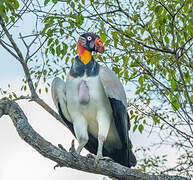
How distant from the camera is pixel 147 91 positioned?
20.8 feet

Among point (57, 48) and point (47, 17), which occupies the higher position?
point (47, 17)

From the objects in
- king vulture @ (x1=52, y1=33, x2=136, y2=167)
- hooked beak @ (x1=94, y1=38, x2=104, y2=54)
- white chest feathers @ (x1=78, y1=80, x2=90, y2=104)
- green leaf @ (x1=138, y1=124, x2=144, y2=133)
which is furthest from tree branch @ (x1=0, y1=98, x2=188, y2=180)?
green leaf @ (x1=138, y1=124, x2=144, y2=133)

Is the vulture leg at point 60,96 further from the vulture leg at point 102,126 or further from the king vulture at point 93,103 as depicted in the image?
the vulture leg at point 102,126

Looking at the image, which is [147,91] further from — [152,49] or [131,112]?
[152,49]

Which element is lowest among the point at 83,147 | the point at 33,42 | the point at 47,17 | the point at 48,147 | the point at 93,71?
the point at 48,147

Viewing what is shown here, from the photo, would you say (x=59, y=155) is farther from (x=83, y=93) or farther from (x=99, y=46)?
(x=99, y=46)

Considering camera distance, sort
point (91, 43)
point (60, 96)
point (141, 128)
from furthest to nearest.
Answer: point (141, 128) < point (91, 43) < point (60, 96)

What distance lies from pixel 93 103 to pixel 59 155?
2.82ft

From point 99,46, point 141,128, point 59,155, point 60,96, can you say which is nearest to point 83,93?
point 60,96

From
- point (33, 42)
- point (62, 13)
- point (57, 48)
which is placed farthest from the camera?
point (62, 13)

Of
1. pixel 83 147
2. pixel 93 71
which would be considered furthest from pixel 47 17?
pixel 83 147

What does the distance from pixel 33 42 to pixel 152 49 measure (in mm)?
1521

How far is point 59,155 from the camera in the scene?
365cm

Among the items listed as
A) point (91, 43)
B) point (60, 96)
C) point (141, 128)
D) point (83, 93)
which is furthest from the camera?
point (141, 128)
